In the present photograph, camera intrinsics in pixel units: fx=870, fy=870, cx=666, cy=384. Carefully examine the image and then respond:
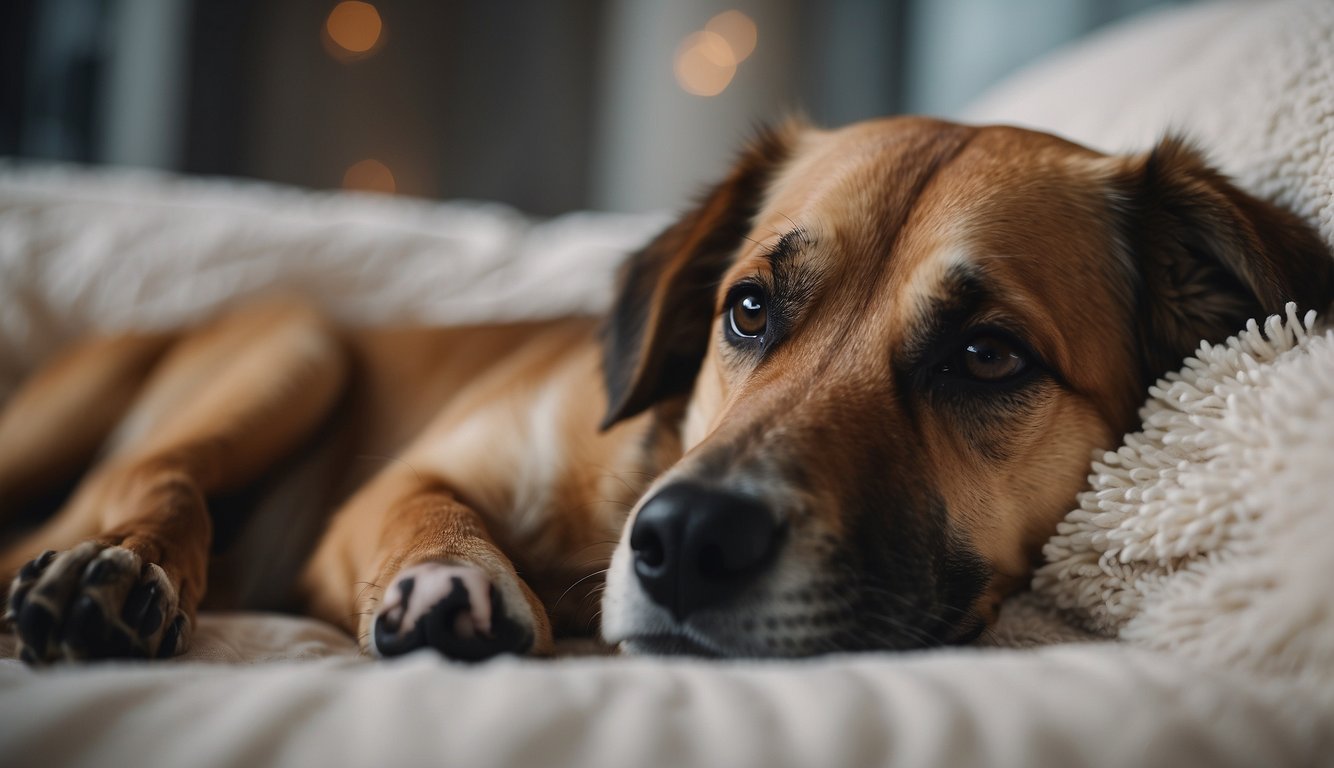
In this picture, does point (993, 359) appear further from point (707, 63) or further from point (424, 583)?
point (707, 63)

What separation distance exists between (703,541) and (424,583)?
0.34 meters

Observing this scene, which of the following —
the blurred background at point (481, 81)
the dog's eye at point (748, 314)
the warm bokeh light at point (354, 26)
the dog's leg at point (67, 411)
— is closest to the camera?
the dog's eye at point (748, 314)

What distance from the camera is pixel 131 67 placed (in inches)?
211

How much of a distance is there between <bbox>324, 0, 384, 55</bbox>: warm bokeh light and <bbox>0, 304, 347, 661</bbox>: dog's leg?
15.8 ft

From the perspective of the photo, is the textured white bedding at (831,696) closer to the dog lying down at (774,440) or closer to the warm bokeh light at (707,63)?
the dog lying down at (774,440)

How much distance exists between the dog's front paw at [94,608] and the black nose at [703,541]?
0.56 metres

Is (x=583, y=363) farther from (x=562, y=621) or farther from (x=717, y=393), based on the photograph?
(x=562, y=621)

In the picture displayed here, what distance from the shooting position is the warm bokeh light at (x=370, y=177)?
641cm

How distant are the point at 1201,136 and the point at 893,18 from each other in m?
4.62

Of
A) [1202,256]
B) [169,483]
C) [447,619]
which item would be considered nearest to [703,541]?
[447,619]

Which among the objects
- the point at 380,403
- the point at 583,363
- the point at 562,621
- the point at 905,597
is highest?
the point at 905,597

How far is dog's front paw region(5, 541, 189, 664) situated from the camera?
869 millimetres

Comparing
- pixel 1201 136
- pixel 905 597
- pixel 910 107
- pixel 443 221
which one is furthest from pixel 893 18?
pixel 905 597

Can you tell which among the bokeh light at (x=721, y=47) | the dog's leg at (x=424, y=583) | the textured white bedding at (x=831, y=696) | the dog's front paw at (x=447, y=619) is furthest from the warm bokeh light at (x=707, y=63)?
the dog's front paw at (x=447, y=619)
